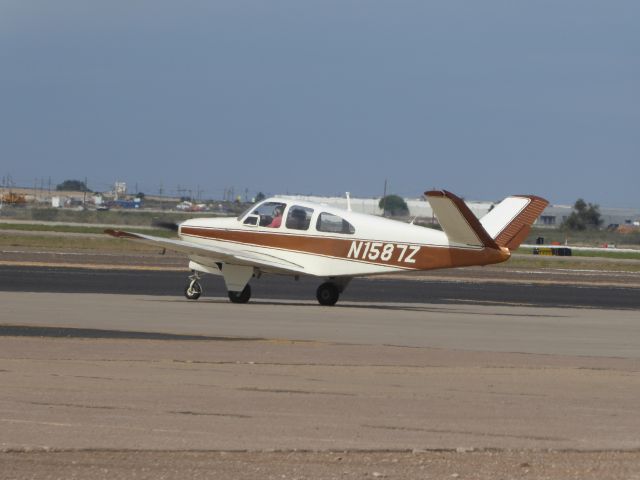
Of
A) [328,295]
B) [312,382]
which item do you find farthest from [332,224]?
[312,382]

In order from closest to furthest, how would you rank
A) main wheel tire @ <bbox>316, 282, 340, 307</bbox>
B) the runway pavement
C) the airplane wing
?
the runway pavement → the airplane wing → main wheel tire @ <bbox>316, 282, 340, 307</bbox>

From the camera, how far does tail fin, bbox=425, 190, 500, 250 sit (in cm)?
2647

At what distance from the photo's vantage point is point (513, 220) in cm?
2766

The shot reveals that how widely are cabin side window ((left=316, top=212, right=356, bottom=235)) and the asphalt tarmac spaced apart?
310 centimetres

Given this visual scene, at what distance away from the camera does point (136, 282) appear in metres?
35.0

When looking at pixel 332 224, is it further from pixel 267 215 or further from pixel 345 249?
pixel 267 215

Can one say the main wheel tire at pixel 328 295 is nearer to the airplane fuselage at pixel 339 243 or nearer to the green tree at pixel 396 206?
the airplane fuselage at pixel 339 243

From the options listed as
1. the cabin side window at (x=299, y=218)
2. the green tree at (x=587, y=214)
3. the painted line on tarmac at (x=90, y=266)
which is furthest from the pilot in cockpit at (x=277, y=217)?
the green tree at (x=587, y=214)

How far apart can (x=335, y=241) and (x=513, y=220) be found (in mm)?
3958

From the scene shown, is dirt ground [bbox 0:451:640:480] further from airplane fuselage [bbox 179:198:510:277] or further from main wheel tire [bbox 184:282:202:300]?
main wheel tire [bbox 184:282:202:300]

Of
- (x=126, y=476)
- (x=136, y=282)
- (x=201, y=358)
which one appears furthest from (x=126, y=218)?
(x=126, y=476)

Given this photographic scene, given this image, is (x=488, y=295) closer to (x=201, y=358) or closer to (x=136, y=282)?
(x=136, y=282)

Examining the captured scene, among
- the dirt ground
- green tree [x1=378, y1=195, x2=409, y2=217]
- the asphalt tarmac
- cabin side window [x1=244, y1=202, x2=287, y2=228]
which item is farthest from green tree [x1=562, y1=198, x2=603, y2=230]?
the dirt ground

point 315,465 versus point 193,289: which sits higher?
point 315,465
